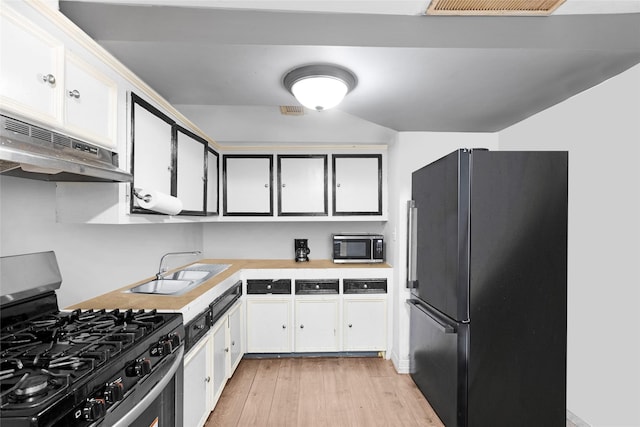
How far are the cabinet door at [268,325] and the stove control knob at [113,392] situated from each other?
1.99 meters

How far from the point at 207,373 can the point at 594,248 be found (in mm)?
2709

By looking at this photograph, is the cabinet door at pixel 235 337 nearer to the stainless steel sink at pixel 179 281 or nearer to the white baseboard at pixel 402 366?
the stainless steel sink at pixel 179 281

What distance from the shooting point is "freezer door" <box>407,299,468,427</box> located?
6.29 feet

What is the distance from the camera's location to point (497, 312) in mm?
1910

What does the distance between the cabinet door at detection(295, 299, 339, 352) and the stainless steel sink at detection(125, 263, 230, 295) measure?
0.91m

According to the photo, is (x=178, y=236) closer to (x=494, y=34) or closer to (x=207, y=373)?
(x=207, y=373)

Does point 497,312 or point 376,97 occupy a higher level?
point 376,97

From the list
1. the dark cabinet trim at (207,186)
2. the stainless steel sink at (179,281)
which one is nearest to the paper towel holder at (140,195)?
the stainless steel sink at (179,281)

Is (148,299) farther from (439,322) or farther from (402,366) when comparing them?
(402,366)

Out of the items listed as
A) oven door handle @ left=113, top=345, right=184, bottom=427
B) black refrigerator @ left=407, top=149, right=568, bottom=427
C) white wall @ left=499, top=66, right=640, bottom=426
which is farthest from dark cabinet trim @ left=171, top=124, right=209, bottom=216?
white wall @ left=499, top=66, right=640, bottom=426

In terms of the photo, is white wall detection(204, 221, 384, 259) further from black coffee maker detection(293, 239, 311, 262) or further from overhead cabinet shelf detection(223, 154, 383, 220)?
overhead cabinet shelf detection(223, 154, 383, 220)

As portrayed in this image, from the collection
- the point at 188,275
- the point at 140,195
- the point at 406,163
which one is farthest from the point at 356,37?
the point at 188,275

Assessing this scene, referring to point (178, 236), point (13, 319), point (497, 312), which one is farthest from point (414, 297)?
point (13, 319)

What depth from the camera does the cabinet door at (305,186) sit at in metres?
3.47
